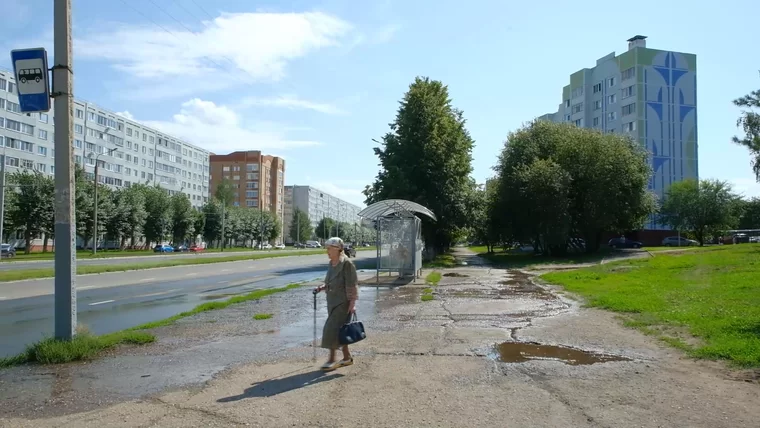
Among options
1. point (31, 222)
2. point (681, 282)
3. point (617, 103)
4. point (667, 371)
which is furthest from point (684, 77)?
point (667, 371)

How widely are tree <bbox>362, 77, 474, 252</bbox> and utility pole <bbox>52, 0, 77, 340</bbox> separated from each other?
30640 mm

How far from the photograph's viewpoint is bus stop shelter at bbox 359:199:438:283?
23.3 m

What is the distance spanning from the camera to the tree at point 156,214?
83188 millimetres

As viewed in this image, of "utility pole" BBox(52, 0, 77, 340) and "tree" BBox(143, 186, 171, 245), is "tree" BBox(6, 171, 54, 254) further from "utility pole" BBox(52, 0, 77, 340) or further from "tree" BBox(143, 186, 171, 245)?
"utility pole" BBox(52, 0, 77, 340)

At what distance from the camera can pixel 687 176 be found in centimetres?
8812

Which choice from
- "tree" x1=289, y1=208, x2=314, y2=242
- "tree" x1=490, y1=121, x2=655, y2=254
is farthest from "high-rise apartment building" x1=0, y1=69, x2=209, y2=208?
"tree" x1=490, y1=121, x2=655, y2=254

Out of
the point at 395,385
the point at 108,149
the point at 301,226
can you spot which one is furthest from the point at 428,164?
the point at 301,226

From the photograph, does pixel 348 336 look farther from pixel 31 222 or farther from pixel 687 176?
pixel 687 176

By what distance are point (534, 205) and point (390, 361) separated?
111 feet

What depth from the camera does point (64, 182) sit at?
338 inches

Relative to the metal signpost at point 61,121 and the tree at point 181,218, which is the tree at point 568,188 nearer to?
the metal signpost at point 61,121

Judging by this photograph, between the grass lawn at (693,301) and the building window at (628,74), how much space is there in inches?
2681

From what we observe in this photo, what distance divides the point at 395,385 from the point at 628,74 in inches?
3598

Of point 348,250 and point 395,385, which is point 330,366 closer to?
point 395,385
